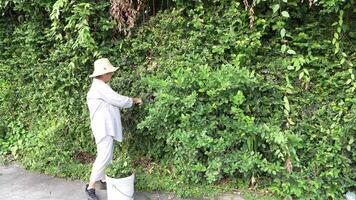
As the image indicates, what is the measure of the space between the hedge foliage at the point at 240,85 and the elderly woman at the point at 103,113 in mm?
359

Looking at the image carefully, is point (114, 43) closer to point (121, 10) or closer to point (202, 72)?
point (121, 10)

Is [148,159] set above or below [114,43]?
below

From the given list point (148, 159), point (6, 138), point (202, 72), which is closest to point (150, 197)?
point (148, 159)

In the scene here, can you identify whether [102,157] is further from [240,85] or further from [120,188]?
[240,85]

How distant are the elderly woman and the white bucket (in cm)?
30

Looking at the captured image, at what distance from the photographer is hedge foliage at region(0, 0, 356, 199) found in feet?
12.7

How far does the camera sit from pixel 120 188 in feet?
13.1

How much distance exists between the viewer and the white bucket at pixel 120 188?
3.98m

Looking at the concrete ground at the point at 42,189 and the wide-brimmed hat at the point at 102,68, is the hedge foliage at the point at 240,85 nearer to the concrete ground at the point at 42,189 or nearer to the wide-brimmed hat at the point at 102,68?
the concrete ground at the point at 42,189

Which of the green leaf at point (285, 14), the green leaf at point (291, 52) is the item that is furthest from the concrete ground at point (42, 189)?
the green leaf at point (285, 14)

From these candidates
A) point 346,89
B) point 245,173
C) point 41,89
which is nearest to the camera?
point 346,89

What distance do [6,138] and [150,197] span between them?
9.76ft

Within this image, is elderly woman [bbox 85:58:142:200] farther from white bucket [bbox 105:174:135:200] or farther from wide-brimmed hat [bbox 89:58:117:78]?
white bucket [bbox 105:174:135:200]

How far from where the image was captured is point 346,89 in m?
3.83
